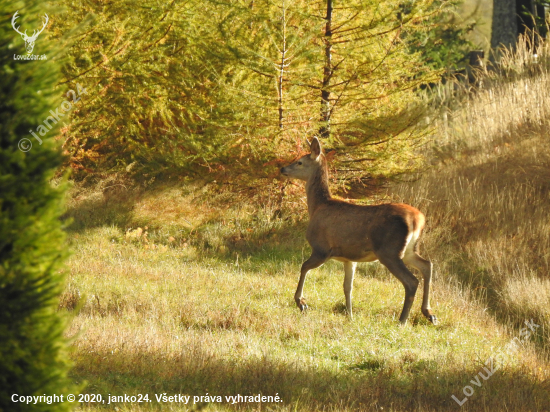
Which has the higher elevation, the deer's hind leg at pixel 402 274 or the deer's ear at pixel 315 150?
the deer's ear at pixel 315 150

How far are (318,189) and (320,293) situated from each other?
1492 mm

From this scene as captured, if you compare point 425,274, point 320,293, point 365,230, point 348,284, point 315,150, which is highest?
point 315,150

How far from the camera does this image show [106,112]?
12414 millimetres

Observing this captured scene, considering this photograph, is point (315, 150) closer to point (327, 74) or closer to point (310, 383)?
point (327, 74)

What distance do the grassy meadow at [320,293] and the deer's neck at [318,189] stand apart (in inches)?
51.0

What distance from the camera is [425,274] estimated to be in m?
7.76

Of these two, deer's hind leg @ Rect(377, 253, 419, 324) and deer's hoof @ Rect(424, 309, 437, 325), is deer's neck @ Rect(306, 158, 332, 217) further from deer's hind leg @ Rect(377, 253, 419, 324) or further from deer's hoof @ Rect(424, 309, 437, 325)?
deer's hoof @ Rect(424, 309, 437, 325)

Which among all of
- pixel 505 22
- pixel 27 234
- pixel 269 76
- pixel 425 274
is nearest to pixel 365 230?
pixel 425 274

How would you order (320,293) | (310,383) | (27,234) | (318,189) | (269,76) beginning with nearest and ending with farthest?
1. (27,234)
2. (310,383)
3. (318,189)
4. (320,293)
5. (269,76)

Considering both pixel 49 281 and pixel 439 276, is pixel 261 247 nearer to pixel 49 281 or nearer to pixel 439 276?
pixel 439 276

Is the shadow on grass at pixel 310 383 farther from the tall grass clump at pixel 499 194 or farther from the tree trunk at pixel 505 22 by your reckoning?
the tree trunk at pixel 505 22

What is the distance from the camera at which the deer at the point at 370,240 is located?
7.35 metres

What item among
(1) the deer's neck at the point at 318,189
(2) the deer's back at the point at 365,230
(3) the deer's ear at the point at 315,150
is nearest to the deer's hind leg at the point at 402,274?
(2) the deer's back at the point at 365,230

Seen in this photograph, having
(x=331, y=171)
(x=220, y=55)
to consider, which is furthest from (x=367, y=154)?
(x=220, y=55)
